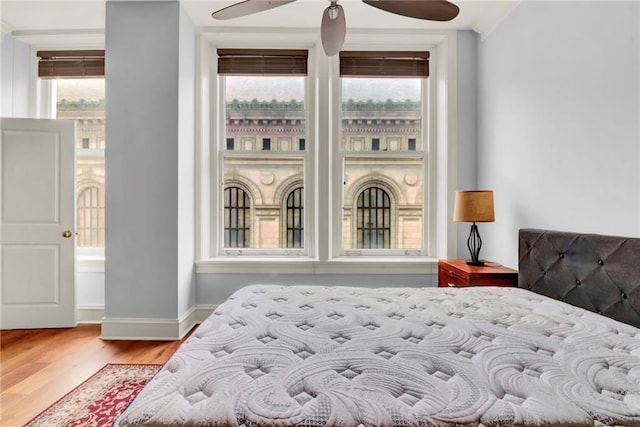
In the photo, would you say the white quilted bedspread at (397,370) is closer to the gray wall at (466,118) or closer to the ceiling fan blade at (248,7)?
the ceiling fan blade at (248,7)

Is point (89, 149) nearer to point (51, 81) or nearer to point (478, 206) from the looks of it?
point (51, 81)

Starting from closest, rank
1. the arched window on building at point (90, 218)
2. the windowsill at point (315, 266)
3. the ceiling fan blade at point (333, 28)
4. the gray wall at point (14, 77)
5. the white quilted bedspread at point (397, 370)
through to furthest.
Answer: the white quilted bedspread at point (397, 370) → the ceiling fan blade at point (333, 28) → the windowsill at point (315, 266) → the gray wall at point (14, 77) → the arched window on building at point (90, 218)

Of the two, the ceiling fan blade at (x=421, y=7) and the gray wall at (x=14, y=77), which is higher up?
the gray wall at (x=14, y=77)

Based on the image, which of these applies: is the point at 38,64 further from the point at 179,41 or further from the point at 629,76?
the point at 629,76

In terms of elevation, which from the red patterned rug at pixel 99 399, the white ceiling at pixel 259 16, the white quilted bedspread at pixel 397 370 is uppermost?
the white ceiling at pixel 259 16

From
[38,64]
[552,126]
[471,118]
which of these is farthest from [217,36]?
[552,126]

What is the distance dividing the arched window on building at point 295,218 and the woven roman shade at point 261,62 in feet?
3.91

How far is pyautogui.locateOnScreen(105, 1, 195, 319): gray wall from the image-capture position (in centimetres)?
290

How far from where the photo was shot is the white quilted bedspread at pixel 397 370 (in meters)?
0.81

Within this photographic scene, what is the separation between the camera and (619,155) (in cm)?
172

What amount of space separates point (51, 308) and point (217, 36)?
2.93 m

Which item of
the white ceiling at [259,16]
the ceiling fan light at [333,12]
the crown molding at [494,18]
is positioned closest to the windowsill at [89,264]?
the white ceiling at [259,16]

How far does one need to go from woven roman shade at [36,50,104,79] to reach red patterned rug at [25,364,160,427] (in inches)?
110

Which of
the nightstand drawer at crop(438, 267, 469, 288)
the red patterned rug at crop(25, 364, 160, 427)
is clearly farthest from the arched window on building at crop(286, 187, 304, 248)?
the red patterned rug at crop(25, 364, 160, 427)
